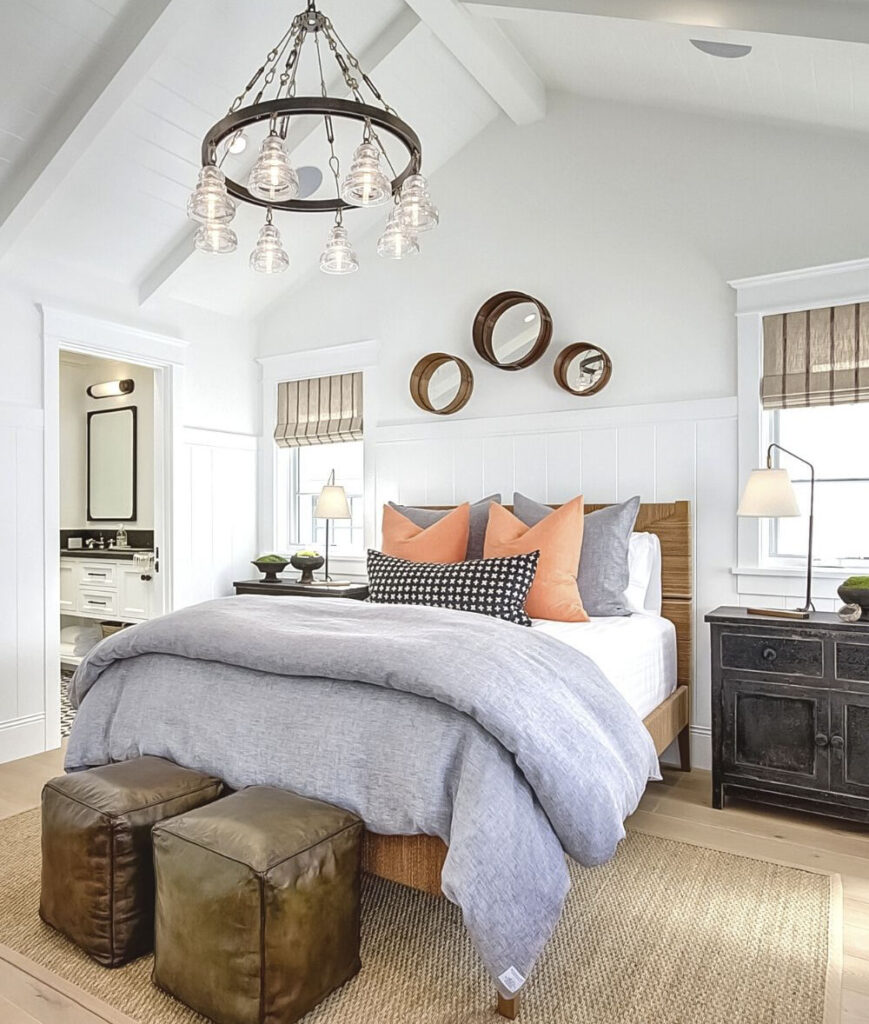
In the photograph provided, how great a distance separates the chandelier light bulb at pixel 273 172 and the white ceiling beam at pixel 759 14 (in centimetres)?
121

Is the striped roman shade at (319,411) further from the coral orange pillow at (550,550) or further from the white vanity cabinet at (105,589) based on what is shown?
the coral orange pillow at (550,550)

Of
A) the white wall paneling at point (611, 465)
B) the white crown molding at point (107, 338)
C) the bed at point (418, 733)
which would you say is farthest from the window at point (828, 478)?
the white crown molding at point (107, 338)

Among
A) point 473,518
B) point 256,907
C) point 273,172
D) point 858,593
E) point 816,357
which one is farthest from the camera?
point 473,518

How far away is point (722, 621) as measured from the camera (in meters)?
3.03

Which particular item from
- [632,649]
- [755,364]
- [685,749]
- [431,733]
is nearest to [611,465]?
[755,364]

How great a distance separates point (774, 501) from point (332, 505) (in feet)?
7.90

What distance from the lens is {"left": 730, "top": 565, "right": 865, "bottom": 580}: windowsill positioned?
3260 millimetres

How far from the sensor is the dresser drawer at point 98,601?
17.9 ft

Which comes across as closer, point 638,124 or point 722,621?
point 722,621

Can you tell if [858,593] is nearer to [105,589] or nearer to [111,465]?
[105,589]

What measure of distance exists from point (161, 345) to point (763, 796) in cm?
384

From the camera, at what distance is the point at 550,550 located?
323 cm

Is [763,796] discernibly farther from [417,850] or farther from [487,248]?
[487,248]

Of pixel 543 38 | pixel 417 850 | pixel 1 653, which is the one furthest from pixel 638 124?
pixel 1 653
